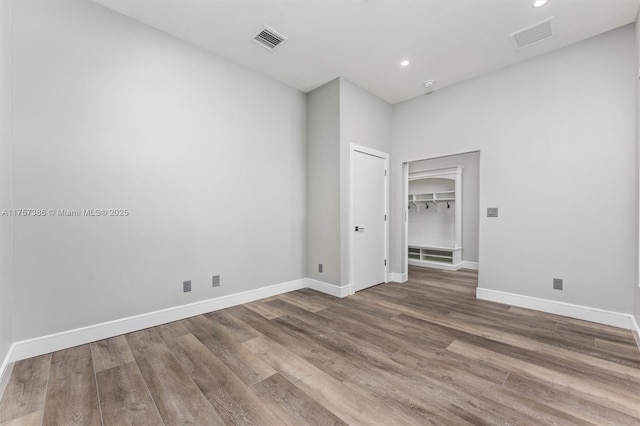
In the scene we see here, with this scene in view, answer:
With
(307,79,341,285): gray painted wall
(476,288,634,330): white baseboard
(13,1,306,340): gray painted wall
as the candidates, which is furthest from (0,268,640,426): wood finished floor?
(307,79,341,285): gray painted wall

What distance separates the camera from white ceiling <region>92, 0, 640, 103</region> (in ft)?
8.00

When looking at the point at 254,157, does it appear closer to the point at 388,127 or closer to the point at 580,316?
the point at 388,127

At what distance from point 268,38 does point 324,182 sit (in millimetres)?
1876

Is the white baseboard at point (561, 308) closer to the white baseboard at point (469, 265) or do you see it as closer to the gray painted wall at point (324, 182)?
the gray painted wall at point (324, 182)

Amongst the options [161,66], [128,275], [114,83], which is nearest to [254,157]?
[161,66]

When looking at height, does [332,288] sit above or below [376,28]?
below

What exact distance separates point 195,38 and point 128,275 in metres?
2.55

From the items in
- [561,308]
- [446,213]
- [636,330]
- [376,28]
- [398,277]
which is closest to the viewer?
[636,330]

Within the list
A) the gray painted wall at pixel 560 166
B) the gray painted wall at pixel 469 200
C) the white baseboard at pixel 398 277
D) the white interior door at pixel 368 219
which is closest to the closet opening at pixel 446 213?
the gray painted wall at pixel 469 200

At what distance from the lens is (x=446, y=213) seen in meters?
6.14

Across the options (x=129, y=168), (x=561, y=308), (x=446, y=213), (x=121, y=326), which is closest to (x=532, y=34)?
(x=561, y=308)

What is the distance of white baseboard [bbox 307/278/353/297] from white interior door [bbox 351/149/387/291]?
0.19m

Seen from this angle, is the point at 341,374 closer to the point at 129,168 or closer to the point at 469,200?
the point at 129,168

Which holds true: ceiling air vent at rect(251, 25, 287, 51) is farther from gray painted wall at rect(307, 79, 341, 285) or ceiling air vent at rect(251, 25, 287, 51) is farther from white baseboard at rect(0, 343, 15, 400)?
white baseboard at rect(0, 343, 15, 400)
